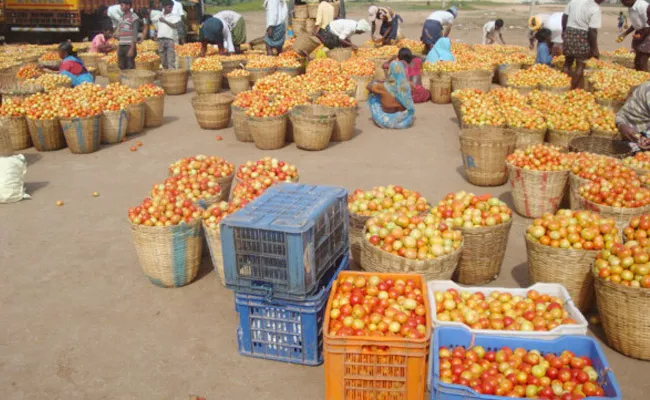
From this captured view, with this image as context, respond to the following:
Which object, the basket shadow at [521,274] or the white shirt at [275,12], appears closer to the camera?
the basket shadow at [521,274]

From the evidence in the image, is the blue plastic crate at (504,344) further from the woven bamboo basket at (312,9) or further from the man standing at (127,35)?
the woven bamboo basket at (312,9)

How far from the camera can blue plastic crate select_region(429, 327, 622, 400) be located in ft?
11.5

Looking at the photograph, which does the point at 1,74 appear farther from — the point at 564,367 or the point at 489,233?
the point at 564,367

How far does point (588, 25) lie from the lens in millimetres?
12195

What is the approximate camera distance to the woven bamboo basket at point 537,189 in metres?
6.84

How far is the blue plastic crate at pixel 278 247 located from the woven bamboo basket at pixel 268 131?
19.3 feet

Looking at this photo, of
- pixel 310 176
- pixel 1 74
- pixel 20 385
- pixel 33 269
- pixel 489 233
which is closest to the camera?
pixel 20 385

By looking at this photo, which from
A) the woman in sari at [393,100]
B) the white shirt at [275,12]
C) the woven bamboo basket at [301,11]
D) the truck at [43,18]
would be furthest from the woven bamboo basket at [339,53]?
the truck at [43,18]

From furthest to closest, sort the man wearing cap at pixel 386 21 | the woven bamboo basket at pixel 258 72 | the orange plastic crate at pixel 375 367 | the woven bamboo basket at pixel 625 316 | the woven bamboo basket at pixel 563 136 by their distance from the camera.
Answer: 1. the man wearing cap at pixel 386 21
2. the woven bamboo basket at pixel 258 72
3. the woven bamboo basket at pixel 563 136
4. the woven bamboo basket at pixel 625 316
5. the orange plastic crate at pixel 375 367

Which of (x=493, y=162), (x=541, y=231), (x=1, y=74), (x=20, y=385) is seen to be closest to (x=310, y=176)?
(x=493, y=162)

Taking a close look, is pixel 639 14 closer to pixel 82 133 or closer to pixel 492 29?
pixel 492 29

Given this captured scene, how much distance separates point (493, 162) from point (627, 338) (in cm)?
405

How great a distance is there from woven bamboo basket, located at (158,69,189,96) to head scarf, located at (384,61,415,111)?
720cm

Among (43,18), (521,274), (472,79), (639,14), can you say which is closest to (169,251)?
(521,274)
